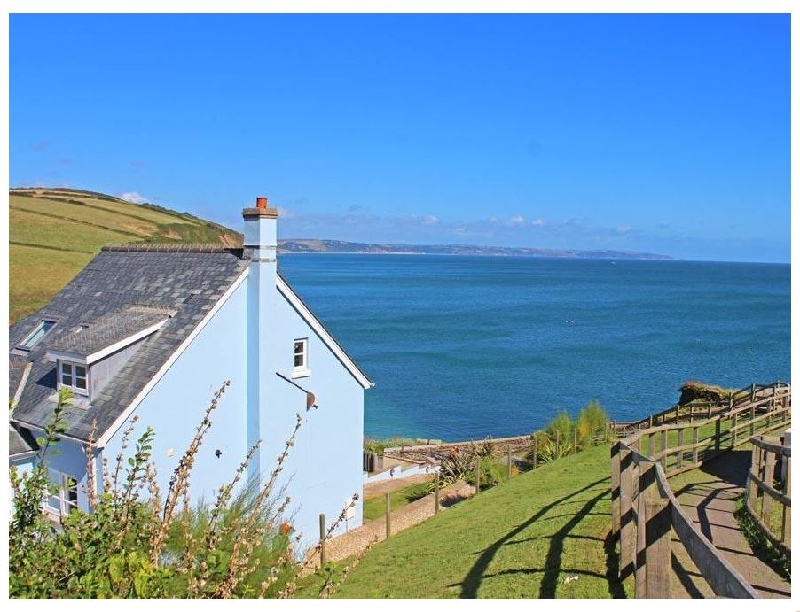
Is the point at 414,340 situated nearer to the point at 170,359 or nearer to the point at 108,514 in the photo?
the point at 170,359

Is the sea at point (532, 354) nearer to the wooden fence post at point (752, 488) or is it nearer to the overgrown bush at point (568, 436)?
the overgrown bush at point (568, 436)

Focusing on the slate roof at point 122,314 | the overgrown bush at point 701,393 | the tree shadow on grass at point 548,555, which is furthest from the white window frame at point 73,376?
the overgrown bush at point 701,393

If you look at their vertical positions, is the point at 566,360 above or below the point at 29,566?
below

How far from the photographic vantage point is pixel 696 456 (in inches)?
627

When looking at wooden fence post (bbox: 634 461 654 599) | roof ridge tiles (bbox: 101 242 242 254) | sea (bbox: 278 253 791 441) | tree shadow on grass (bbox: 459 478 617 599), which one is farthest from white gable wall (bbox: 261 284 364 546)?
sea (bbox: 278 253 791 441)

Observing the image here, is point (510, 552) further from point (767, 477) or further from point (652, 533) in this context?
point (652, 533)

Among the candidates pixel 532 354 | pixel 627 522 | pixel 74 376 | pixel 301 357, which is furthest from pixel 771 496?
pixel 532 354

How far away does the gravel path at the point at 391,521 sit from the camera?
57.6 ft

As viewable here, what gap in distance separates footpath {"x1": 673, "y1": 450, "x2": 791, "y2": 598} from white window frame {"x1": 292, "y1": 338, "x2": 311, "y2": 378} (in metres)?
8.63

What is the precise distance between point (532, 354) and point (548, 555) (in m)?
63.5

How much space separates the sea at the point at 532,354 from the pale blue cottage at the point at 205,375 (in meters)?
22.1
